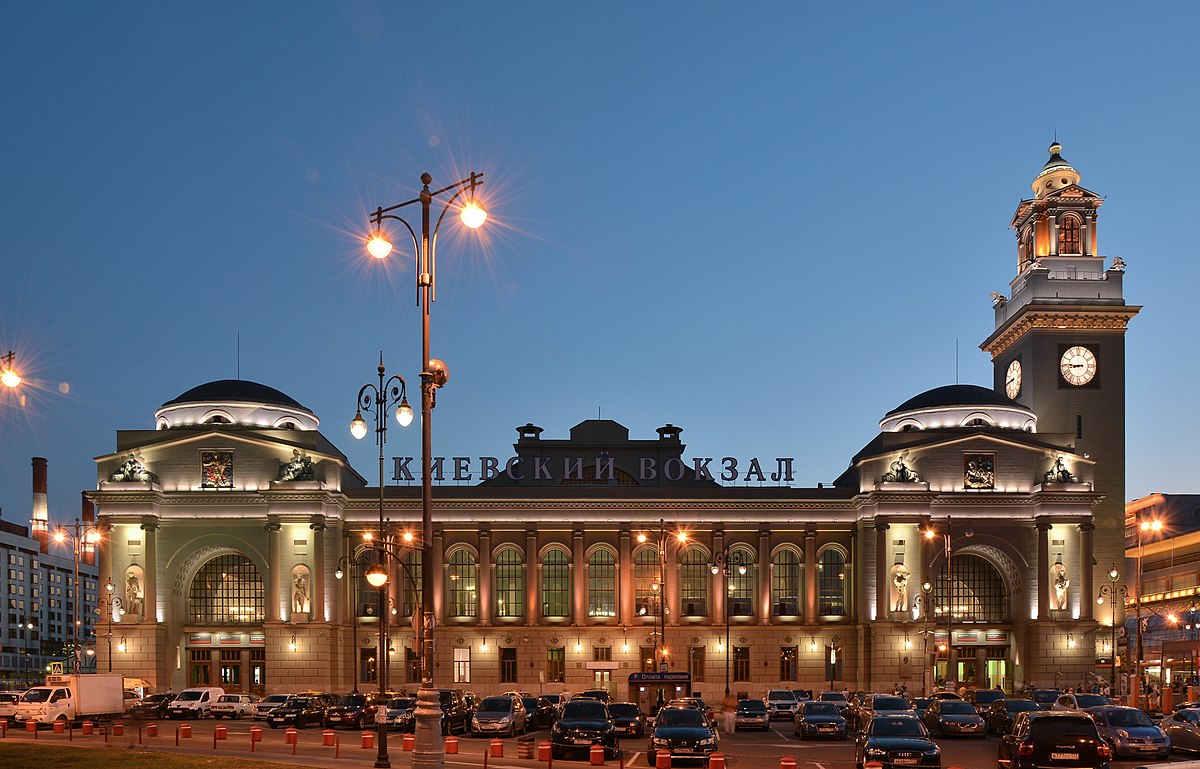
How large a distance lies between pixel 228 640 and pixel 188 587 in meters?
5.27

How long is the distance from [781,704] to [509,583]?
1394 inches

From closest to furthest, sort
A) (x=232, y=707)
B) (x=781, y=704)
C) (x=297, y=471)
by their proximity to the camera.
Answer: (x=781, y=704) < (x=232, y=707) < (x=297, y=471)

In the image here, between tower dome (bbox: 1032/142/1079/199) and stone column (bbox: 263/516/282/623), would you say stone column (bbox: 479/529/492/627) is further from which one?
tower dome (bbox: 1032/142/1079/199)

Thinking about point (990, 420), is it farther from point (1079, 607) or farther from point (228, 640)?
point (228, 640)

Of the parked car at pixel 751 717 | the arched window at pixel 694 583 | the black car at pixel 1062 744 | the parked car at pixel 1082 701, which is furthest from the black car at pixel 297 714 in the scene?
the black car at pixel 1062 744

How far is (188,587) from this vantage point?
3745 inches

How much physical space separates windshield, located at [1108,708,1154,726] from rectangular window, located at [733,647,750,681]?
5322 cm

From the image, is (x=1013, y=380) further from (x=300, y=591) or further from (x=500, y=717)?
(x=500, y=717)

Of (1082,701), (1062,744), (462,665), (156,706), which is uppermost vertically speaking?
(1062,744)

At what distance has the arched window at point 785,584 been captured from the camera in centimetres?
9750

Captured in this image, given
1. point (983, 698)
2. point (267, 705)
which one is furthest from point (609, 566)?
point (983, 698)

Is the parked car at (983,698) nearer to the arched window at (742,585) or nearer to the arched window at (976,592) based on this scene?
the arched window at (976,592)

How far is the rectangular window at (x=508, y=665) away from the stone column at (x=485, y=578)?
2620 millimetres

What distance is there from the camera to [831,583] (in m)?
98.1
